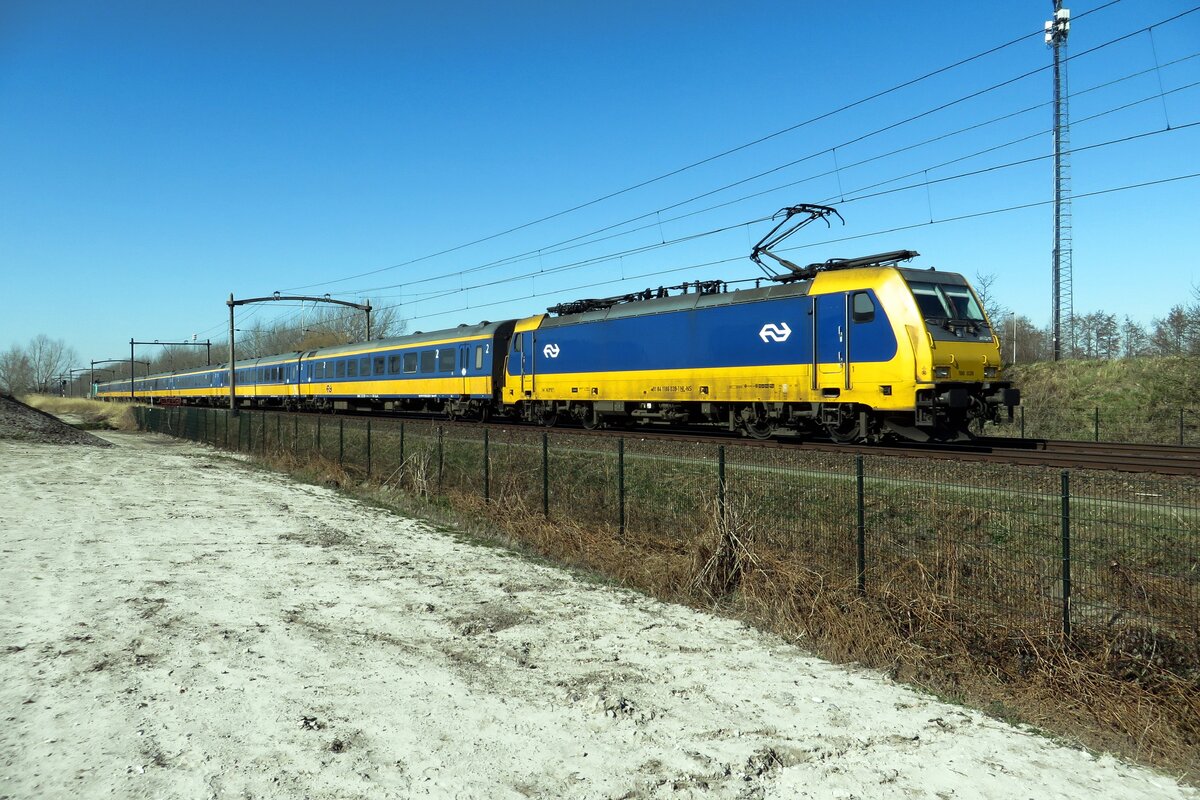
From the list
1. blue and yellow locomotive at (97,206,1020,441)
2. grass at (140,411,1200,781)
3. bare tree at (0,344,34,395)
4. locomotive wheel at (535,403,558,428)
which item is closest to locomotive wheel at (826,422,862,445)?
blue and yellow locomotive at (97,206,1020,441)

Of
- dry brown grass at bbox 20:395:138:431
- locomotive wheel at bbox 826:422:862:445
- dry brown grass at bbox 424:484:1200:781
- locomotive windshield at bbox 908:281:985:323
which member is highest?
locomotive windshield at bbox 908:281:985:323

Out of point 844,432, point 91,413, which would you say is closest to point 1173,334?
point 844,432

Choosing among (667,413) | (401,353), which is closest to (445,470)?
(667,413)

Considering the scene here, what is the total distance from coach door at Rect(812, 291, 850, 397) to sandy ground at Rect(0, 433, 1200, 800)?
768 centimetres

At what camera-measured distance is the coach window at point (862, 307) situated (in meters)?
14.0

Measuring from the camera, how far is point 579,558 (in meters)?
9.93

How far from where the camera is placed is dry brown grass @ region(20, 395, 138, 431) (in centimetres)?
4425

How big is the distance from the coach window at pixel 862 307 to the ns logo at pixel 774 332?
1.54 metres

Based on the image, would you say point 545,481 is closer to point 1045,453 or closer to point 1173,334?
point 1045,453

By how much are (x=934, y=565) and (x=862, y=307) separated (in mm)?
7747

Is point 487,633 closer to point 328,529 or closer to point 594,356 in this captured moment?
point 328,529

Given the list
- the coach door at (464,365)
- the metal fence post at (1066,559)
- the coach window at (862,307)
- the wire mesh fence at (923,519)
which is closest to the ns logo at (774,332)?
the coach window at (862,307)

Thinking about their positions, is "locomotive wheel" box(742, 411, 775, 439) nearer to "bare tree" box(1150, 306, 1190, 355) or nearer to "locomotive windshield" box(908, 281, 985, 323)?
"locomotive windshield" box(908, 281, 985, 323)

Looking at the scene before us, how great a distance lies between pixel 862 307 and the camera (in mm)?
14164
